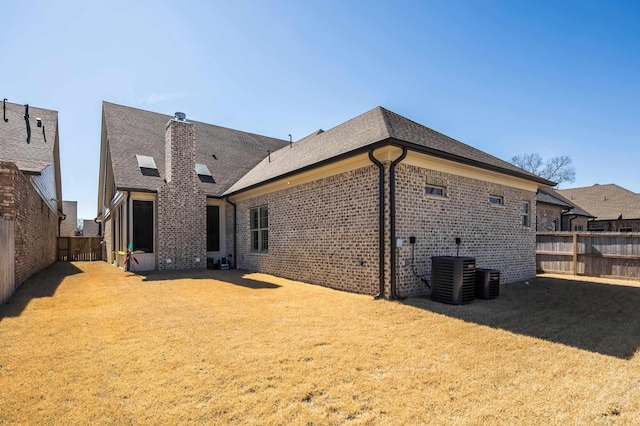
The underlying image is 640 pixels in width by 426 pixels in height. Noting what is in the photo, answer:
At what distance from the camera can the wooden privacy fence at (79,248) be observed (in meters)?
21.5

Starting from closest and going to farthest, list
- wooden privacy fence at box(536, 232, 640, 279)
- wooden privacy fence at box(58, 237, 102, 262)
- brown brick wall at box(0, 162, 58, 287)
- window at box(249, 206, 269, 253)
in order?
brown brick wall at box(0, 162, 58, 287) → wooden privacy fence at box(536, 232, 640, 279) → window at box(249, 206, 269, 253) → wooden privacy fence at box(58, 237, 102, 262)

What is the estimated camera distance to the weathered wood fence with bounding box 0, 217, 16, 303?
22.3 ft

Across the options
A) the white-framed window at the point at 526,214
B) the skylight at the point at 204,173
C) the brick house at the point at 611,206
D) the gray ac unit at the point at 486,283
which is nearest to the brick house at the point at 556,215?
the brick house at the point at 611,206

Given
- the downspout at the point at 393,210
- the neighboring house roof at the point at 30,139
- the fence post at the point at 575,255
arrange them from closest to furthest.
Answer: the downspout at the point at 393,210 → the neighboring house roof at the point at 30,139 → the fence post at the point at 575,255

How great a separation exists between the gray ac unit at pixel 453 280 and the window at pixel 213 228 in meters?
10.6

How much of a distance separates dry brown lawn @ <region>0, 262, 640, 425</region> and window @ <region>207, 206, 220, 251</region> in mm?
7783

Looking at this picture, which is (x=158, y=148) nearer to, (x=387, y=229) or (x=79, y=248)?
(x=79, y=248)

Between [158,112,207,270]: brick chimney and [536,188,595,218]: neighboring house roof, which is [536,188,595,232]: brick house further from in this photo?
[158,112,207,270]: brick chimney

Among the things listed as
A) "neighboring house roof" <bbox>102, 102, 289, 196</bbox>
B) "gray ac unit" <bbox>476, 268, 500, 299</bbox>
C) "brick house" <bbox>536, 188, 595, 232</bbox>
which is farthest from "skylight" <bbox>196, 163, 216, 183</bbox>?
"brick house" <bbox>536, 188, 595, 232</bbox>

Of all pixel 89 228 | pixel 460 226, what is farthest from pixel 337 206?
pixel 89 228

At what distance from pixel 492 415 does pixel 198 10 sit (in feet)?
32.3

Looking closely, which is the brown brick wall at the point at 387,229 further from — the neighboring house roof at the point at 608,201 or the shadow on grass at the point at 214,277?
the neighboring house roof at the point at 608,201

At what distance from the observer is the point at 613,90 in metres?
11.0

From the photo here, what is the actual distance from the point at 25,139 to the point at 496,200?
60.0 feet
